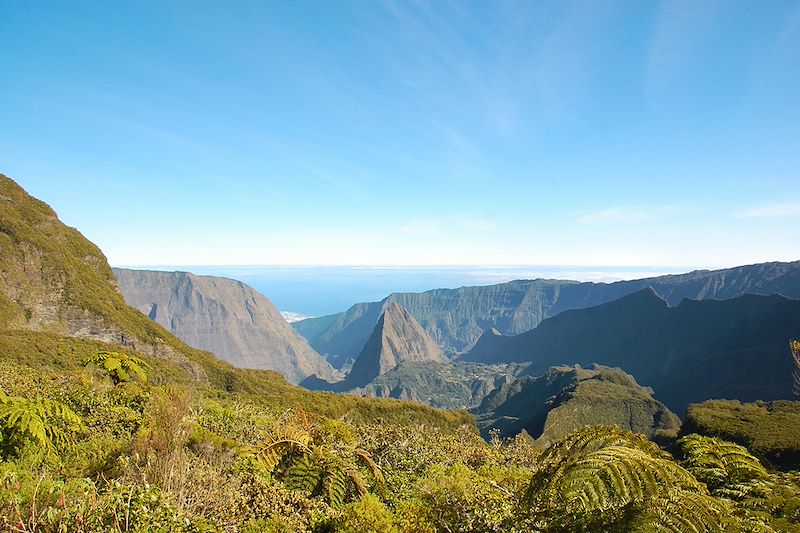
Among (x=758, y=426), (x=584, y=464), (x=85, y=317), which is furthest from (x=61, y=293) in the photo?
(x=758, y=426)

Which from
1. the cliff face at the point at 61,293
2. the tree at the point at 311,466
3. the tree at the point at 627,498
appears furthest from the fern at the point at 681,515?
the cliff face at the point at 61,293

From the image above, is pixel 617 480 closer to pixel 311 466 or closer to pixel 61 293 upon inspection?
pixel 311 466

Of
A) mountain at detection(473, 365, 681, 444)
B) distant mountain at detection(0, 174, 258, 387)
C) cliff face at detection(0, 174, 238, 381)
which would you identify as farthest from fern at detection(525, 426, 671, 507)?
mountain at detection(473, 365, 681, 444)

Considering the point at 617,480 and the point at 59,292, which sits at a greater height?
the point at 617,480

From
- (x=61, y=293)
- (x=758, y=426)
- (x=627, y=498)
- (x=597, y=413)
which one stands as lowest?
(x=597, y=413)

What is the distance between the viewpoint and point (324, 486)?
750 cm

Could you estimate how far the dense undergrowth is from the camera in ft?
13.7

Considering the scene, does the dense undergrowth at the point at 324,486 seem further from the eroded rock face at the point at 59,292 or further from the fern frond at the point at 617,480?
the eroded rock face at the point at 59,292

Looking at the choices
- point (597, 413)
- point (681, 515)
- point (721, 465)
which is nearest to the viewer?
point (681, 515)

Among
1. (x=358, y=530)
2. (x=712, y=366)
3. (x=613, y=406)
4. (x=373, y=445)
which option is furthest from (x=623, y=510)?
(x=712, y=366)

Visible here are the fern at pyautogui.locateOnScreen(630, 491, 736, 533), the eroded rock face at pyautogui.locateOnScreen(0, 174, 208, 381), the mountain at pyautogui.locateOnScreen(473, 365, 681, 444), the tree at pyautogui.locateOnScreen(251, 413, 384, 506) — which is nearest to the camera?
the fern at pyautogui.locateOnScreen(630, 491, 736, 533)

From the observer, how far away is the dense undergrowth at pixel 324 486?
4176mm

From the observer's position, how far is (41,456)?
7.08 meters

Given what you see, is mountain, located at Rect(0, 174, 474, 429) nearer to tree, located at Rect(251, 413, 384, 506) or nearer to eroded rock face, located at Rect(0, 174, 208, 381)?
eroded rock face, located at Rect(0, 174, 208, 381)
